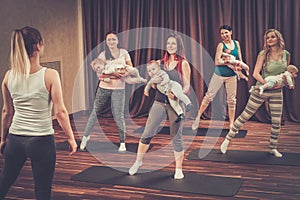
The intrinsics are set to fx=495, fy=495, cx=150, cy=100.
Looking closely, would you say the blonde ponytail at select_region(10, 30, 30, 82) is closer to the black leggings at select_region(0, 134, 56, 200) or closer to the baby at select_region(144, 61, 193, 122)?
the black leggings at select_region(0, 134, 56, 200)

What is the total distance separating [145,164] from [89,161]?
0.56 meters

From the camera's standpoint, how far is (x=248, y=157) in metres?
4.79

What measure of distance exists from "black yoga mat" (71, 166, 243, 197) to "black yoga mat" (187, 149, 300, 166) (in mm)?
542

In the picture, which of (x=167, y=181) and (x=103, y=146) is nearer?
(x=167, y=181)

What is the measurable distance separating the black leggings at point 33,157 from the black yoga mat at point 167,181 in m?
1.40

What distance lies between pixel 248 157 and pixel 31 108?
270 centimetres

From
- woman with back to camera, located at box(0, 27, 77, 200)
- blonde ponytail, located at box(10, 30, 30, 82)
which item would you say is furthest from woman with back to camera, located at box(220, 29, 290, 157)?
blonde ponytail, located at box(10, 30, 30, 82)

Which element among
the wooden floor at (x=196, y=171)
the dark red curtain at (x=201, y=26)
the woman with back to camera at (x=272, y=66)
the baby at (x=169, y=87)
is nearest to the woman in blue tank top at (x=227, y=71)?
the wooden floor at (x=196, y=171)

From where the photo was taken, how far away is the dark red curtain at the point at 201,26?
6.34 meters

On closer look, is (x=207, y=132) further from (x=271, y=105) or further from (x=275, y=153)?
(x=271, y=105)

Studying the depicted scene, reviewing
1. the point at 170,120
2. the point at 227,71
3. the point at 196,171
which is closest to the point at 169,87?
the point at 170,120

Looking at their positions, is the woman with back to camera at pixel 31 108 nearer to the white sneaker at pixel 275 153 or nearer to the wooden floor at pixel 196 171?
the wooden floor at pixel 196 171

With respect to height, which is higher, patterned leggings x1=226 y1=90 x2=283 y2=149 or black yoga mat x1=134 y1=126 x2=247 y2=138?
patterned leggings x1=226 y1=90 x2=283 y2=149

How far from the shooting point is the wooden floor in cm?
377
